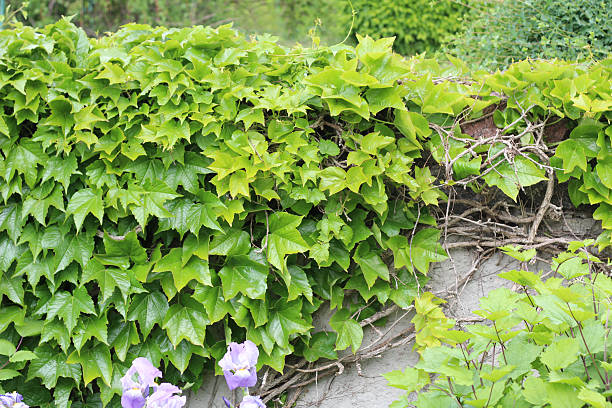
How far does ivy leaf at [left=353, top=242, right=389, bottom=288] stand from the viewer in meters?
1.97

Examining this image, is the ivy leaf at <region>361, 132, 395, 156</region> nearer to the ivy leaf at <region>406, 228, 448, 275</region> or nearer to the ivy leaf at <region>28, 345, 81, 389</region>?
the ivy leaf at <region>406, 228, 448, 275</region>

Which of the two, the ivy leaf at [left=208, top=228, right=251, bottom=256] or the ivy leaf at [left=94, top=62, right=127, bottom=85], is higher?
the ivy leaf at [left=94, top=62, right=127, bottom=85]

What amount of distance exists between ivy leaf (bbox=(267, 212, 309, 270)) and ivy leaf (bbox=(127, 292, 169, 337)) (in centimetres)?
46

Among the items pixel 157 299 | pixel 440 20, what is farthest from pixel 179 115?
pixel 440 20

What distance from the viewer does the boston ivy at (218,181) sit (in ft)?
6.24

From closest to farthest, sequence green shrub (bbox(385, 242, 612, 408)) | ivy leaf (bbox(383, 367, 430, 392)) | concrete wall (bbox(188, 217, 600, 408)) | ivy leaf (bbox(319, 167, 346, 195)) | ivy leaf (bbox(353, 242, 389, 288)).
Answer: green shrub (bbox(385, 242, 612, 408))
ivy leaf (bbox(383, 367, 430, 392))
ivy leaf (bbox(319, 167, 346, 195))
ivy leaf (bbox(353, 242, 389, 288))
concrete wall (bbox(188, 217, 600, 408))

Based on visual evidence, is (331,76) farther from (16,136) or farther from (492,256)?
(16,136)

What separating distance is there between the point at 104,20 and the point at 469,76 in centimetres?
711

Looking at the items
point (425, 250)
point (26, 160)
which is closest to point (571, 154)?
point (425, 250)

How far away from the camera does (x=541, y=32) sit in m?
2.91

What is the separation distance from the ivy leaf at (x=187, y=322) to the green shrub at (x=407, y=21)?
14.0ft

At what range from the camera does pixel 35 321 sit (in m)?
2.05

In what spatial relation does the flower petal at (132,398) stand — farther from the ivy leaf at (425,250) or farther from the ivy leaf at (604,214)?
the ivy leaf at (604,214)

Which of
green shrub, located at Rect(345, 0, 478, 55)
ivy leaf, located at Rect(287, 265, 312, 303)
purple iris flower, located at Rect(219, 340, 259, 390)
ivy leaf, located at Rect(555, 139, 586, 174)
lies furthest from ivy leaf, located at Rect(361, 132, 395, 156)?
green shrub, located at Rect(345, 0, 478, 55)
